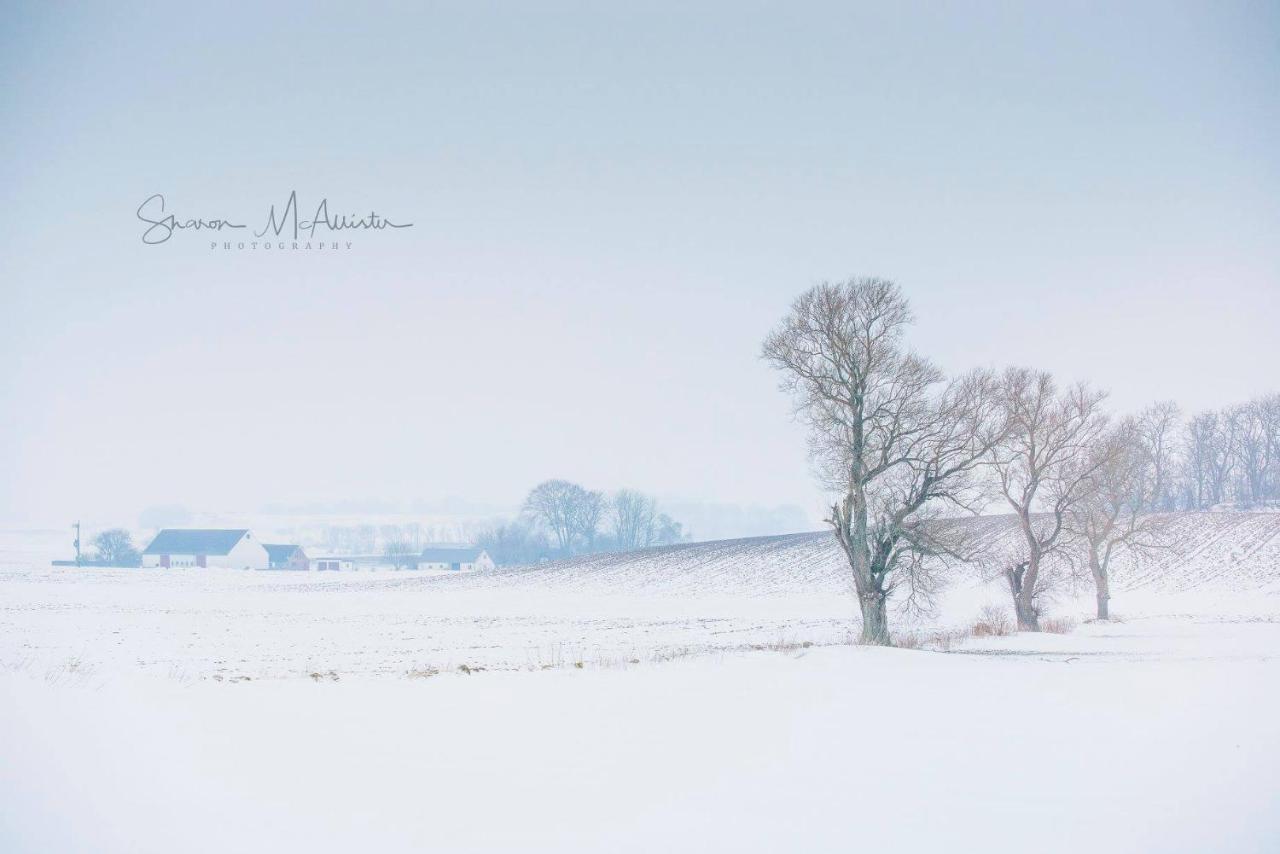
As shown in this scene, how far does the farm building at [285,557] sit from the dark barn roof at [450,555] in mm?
26581

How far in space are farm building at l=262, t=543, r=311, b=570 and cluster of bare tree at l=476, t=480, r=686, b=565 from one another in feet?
104

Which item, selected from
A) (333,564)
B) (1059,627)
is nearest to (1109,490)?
(1059,627)

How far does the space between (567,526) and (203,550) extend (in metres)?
59.5

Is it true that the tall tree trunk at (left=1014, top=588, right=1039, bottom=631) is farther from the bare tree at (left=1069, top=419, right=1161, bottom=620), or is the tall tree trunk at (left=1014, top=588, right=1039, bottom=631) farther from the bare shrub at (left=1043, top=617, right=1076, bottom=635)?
the bare tree at (left=1069, top=419, right=1161, bottom=620)

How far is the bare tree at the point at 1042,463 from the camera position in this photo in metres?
36.8

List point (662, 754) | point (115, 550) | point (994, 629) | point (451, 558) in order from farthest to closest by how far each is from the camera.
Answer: point (451, 558) → point (115, 550) → point (994, 629) → point (662, 754)

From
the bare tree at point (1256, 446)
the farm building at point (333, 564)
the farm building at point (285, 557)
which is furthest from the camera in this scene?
the farm building at point (333, 564)

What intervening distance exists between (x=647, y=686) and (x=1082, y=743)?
22.8 ft

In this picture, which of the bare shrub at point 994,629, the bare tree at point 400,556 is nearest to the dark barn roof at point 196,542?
the bare tree at point 400,556

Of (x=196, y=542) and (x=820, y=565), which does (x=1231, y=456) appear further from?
(x=196, y=542)

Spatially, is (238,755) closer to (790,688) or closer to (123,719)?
(123,719)

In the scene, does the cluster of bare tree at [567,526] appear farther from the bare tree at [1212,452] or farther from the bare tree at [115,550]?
the bare tree at [1212,452]

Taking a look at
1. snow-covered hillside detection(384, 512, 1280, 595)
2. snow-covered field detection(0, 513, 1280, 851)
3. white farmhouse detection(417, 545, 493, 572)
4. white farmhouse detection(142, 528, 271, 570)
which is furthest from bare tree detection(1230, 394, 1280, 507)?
white farmhouse detection(142, 528, 271, 570)

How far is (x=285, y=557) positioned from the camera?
160m
